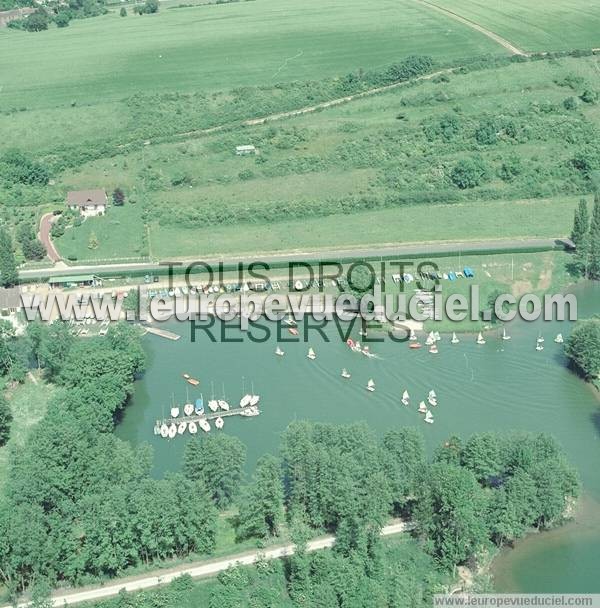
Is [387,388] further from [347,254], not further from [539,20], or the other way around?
[539,20]

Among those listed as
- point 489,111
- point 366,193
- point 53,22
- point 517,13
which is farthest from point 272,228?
point 53,22

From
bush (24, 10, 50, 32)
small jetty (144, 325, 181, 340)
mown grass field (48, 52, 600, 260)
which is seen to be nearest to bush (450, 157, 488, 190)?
mown grass field (48, 52, 600, 260)

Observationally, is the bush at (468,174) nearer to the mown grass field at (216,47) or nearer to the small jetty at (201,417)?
the mown grass field at (216,47)

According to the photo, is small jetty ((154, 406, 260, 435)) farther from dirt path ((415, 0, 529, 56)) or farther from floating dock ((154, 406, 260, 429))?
dirt path ((415, 0, 529, 56))

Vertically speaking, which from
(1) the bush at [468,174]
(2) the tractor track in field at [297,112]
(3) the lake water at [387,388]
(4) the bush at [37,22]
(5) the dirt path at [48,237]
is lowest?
(3) the lake water at [387,388]

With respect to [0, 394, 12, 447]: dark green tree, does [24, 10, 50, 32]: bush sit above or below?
above

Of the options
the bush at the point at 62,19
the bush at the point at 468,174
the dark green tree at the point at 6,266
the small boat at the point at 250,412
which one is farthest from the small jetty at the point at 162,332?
the bush at the point at 62,19
